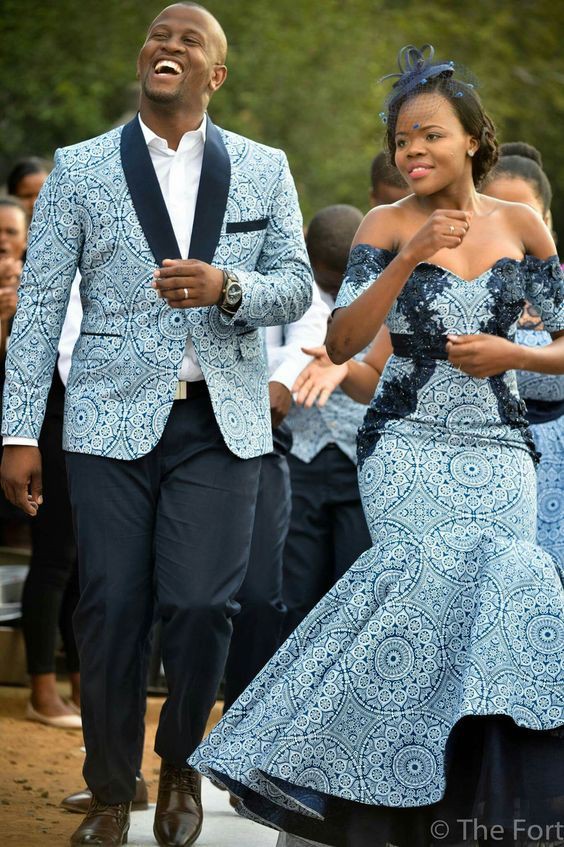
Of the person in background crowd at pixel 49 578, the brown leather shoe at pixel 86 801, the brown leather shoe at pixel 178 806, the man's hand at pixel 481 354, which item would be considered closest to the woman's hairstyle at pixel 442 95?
the man's hand at pixel 481 354

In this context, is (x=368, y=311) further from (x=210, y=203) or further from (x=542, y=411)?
(x=542, y=411)

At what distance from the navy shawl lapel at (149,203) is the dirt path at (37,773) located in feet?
6.72

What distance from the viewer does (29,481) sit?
502cm

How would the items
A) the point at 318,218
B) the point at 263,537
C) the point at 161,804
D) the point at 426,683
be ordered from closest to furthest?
the point at 426,683 < the point at 161,804 < the point at 263,537 < the point at 318,218

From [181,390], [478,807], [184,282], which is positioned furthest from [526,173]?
[478,807]

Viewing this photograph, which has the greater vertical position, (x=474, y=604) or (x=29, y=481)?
(x=29, y=481)

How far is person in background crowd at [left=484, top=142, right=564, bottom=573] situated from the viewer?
6004 mm

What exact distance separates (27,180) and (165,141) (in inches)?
174

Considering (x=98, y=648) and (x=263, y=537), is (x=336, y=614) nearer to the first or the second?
(x=98, y=648)

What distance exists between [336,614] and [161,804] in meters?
1.08

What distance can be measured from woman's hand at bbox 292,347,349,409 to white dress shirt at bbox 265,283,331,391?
46 centimetres

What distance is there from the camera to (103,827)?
4.97 metres

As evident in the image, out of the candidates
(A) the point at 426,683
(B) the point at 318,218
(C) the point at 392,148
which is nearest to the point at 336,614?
(A) the point at 426,683

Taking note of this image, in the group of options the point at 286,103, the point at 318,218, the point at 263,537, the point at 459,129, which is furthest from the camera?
the point at 286,103
